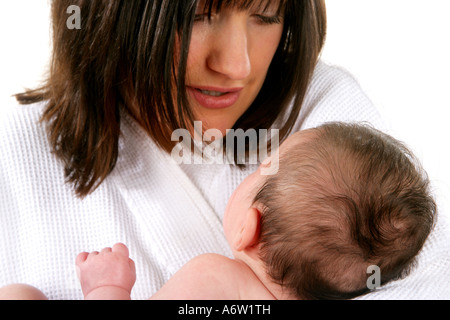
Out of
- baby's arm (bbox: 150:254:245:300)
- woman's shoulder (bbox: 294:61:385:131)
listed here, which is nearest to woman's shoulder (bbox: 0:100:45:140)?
baby's arm (bbox: 150:254:245:300)

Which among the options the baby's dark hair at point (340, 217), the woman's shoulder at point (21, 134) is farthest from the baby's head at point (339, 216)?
the woman's shoulder at point (21, 134)

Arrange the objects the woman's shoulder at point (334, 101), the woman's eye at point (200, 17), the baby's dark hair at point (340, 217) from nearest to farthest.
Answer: the baby's dark hair at point (340, 217), the woman's eye at point (200, 17), the woman's shoulder at point (334, 101)

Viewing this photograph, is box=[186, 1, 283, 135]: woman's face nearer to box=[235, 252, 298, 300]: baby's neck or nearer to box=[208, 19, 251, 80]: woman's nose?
box=[208, 19, 251, 80]: woman's nose

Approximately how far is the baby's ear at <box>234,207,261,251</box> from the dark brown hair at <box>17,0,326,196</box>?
0.95ft

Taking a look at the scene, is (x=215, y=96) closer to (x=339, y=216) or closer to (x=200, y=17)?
(x=200, y=17)

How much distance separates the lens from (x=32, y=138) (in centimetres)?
129

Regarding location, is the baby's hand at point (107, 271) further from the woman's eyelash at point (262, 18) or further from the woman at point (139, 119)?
the woman's eyelash at point (262, 18)

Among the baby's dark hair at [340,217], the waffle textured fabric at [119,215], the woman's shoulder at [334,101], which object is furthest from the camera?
the woman's shoulder at [334,101]

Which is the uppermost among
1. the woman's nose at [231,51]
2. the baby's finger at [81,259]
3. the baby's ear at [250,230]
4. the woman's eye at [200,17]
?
the woman's eye at [200,17]

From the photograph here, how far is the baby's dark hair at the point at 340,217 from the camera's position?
0.97 metres

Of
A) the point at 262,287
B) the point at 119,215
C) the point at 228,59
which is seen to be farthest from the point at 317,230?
the point at 119,215

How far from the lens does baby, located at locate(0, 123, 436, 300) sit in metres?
0.97

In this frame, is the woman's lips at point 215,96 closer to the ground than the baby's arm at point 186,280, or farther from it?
farther from it

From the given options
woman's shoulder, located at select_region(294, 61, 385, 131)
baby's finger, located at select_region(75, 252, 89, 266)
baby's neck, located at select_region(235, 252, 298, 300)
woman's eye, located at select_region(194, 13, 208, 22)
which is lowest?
baby's finger, located at select_region(75, 252, 89, 266)
